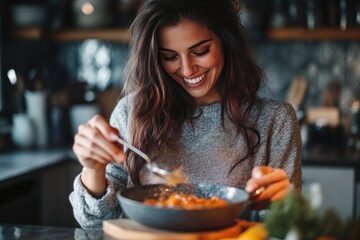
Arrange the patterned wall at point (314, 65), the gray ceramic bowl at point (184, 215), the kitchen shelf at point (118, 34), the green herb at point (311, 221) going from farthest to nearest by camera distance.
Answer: the patterned wall at point (314, 65) < the kitchen shelf at point (118, 34) < the gray ceramic bowl at point (184, 215) < the green herb at point (311, 221)

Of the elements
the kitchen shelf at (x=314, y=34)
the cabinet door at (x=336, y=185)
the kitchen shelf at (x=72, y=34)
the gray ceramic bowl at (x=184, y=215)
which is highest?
the kitchen shelf at (x=72, y=34)

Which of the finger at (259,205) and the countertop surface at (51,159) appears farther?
the countertop surface at (51,159)

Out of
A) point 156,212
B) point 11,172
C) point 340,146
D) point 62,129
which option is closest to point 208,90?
point 156,212

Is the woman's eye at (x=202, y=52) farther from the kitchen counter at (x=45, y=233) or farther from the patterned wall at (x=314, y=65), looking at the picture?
the patterned wall at (x=314, y=65)

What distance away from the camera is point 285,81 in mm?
3795

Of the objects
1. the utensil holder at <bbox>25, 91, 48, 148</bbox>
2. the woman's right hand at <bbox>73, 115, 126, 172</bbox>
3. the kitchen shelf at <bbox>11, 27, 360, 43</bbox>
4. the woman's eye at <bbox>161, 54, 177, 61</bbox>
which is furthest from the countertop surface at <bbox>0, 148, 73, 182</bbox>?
the woman's right hand at <bbox>73, 115, 126, 172</bbox>

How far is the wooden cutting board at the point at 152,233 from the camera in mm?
1233

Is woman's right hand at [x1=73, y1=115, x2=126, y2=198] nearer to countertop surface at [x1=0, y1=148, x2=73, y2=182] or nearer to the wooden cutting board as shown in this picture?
the wooden cutting board

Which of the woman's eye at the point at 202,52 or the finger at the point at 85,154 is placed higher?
the woman's eye at the point at 202,52

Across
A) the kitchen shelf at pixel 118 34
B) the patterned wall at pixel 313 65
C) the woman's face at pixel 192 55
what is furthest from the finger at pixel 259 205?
the patterned wall at pixel 313 65

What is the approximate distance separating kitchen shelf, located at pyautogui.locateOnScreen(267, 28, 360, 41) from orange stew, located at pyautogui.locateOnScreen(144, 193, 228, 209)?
2.23 meters

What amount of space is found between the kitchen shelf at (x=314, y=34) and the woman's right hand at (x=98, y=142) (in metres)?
2.24

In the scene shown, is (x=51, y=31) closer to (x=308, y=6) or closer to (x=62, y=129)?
(x=62, y=129)

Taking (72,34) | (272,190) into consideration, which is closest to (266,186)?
(272,190)
